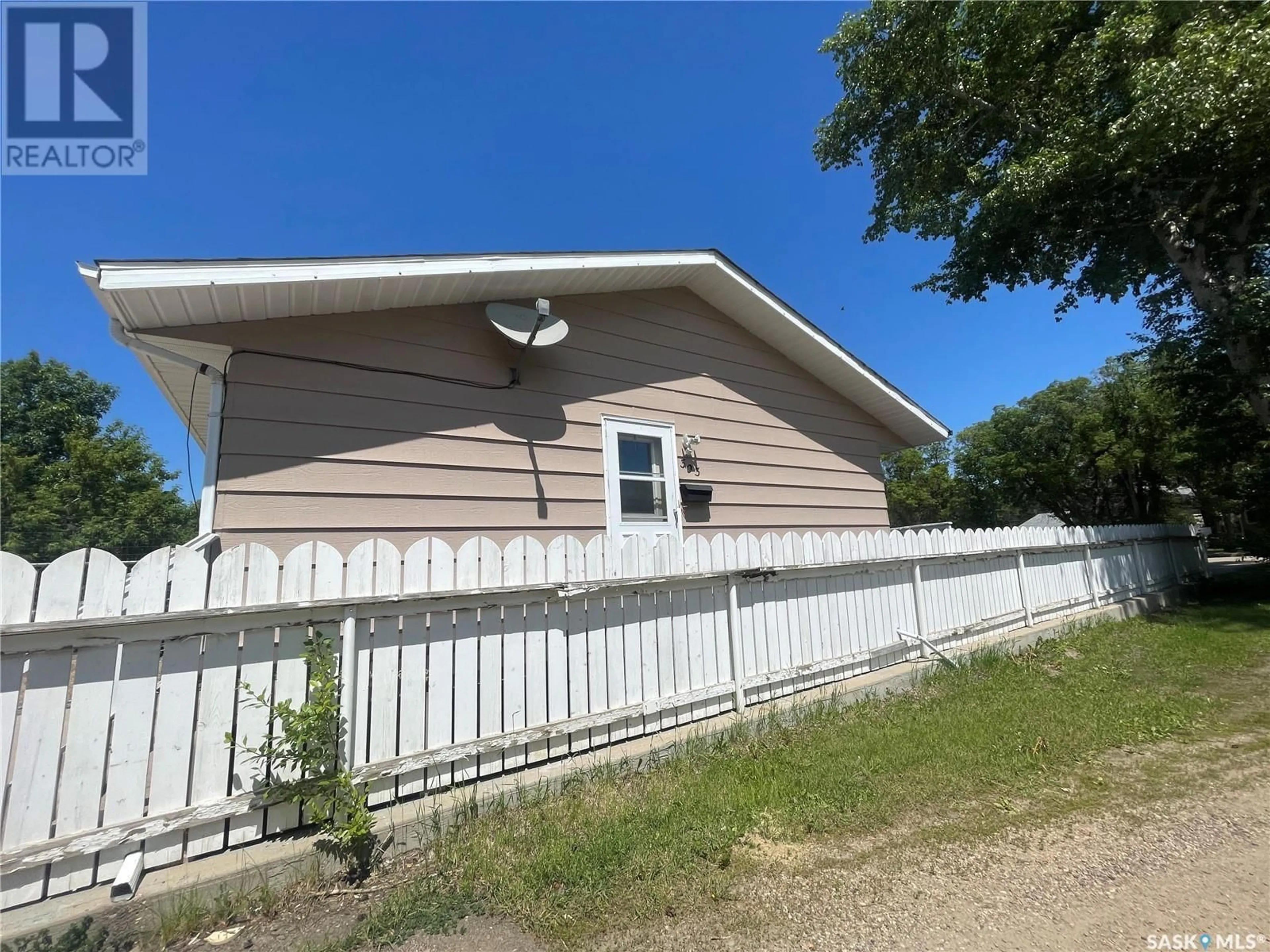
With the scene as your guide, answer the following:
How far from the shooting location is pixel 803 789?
3084mm

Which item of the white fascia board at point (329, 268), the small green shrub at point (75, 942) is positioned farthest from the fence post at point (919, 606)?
the small green shrub at point (75, 942)

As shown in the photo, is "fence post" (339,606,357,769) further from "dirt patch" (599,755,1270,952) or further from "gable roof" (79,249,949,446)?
"gable roof" (79,249,949,446)

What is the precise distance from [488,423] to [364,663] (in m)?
2.46

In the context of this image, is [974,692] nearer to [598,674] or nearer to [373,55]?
[598,674]

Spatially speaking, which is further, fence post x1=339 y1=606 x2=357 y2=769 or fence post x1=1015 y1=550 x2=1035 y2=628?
fence post x1=1015 y1=550 x2=1035 y2=628

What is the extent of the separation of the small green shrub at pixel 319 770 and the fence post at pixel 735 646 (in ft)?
8.53

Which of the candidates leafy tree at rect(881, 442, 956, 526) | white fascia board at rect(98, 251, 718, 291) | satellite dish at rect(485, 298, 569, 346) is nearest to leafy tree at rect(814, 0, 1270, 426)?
white fascia board at rect(98, 251, 718, 291)

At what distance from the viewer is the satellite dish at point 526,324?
4727mm

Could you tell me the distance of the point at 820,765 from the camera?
3.38 m

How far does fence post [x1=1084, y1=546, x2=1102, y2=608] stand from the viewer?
28.7 feet

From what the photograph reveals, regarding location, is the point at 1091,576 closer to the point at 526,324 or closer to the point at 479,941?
the point at 526,324

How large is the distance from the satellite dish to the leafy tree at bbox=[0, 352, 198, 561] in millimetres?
26451


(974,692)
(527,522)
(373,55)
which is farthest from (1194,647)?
(373,55)

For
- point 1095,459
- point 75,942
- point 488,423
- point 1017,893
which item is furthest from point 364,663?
point 1095,459
